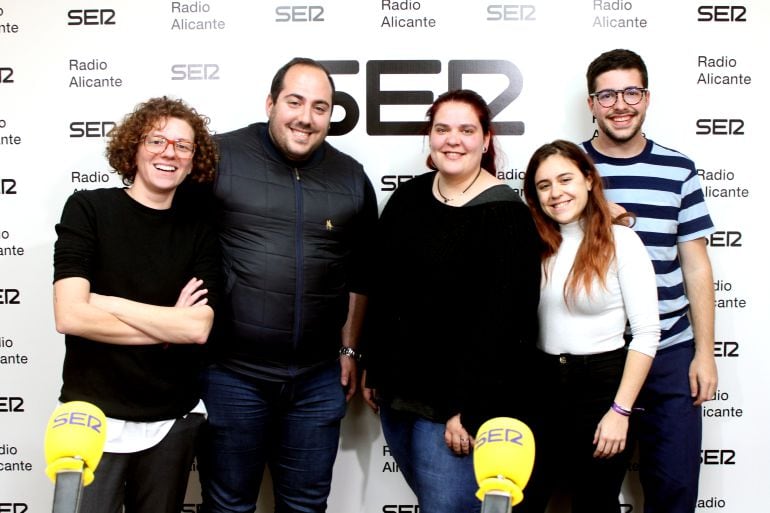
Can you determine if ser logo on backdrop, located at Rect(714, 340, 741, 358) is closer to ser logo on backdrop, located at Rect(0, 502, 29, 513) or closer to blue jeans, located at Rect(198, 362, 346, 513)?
blue jeans, located at Rect(198, 362, 346, 513)

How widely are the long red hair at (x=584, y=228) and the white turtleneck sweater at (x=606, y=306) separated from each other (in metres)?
0.02

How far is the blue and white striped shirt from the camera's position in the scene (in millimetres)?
2104

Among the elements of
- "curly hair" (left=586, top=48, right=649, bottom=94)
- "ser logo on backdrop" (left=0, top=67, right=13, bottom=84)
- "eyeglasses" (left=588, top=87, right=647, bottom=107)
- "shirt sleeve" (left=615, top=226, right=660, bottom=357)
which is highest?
"ser logo on backdrop" (left=0, top=67, right=13, bottom=84)

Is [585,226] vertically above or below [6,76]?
below

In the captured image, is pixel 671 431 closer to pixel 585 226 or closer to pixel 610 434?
pixel 610 434

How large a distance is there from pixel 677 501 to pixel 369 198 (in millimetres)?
1408

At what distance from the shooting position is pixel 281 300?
1940 mm

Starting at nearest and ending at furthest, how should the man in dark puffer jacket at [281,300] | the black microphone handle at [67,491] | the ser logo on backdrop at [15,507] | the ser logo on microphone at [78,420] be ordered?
1. the black microphone handle at [67,491]
2. the ser logo on microphone at [78,420]
3. the man in dark puffer jacket at [281,300]
4. the ser logo on backdrop at [15,507]

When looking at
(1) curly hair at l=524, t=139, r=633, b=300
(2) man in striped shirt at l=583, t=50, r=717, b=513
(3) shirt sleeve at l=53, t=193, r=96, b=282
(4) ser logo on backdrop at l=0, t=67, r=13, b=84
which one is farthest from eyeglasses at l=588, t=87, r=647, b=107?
(4) ser logo on backdrop at l=0, t=67, r=13, b=84

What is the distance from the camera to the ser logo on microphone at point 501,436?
43.5 inches

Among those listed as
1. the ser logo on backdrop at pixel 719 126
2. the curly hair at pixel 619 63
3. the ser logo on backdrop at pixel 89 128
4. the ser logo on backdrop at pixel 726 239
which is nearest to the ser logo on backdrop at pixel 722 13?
the ser logo on backdrop at pixel 719 126

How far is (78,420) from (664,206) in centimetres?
179

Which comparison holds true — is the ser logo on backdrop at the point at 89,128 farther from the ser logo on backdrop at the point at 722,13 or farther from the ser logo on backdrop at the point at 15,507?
the ser logo on backdrop at the point at 722,13

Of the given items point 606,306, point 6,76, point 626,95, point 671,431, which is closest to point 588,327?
point 606,306
